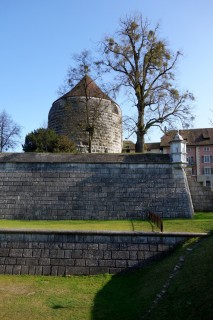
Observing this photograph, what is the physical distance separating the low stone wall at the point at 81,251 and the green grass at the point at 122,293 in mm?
284

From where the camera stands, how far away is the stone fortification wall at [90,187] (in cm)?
1381

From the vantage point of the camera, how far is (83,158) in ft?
51.1

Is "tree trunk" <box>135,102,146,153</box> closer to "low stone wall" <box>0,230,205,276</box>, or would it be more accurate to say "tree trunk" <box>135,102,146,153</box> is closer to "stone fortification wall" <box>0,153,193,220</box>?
"stone fortification wall" <box>0,153,193,220</box>

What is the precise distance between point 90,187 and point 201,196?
16.3 ft

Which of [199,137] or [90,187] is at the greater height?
[199,137]

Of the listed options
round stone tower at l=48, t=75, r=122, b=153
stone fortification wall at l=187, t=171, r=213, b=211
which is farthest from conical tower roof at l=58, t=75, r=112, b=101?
stone fortification wall at l=187, t=171, r=213, b=211

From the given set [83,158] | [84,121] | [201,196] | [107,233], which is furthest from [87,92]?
[107,233]

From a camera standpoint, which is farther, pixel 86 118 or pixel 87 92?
pixel 87 92

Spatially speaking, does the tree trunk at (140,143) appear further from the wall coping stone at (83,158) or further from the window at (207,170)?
the window at (207,170)

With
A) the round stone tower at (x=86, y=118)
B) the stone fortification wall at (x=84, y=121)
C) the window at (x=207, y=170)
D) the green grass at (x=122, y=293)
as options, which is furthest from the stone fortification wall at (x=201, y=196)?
the window at (x=207, y=170)

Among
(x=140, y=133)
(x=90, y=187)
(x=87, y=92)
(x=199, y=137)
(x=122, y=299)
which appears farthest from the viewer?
(x=199, y=137)

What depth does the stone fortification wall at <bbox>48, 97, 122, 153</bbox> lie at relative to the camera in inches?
944

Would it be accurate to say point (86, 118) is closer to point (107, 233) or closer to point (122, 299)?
point (107, 233)

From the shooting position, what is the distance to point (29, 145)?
20219mm
